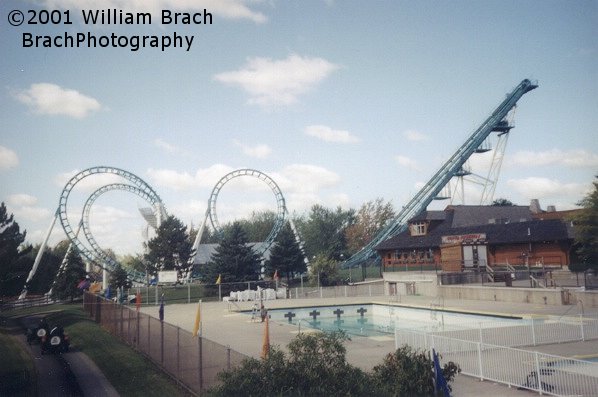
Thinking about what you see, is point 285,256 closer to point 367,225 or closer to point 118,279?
point 118,279

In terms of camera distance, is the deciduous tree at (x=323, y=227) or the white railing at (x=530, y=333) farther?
the deciduous tree at (x=323, y=227)

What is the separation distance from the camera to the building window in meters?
57.2

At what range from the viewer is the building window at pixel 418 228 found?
5719cm

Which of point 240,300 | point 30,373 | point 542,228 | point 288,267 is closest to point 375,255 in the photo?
point 288,267

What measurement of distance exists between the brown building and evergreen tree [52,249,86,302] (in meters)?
35.4

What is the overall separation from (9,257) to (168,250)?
89.4ft

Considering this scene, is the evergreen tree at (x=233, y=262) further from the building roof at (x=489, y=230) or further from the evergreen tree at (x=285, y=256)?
the building roof at (x=489, y=230)

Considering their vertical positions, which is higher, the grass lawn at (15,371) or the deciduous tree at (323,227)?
the deciduous tree at (323,227)

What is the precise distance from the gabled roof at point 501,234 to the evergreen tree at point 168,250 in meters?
24.9

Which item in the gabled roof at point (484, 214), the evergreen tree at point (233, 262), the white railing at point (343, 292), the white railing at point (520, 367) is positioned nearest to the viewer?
the white railing at point (520, 367)

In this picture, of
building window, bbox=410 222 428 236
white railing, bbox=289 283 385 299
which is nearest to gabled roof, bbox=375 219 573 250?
building window, bbox=410 222 428 236

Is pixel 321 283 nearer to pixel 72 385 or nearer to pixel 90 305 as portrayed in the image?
pixel 90 305

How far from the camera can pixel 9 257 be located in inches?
1160

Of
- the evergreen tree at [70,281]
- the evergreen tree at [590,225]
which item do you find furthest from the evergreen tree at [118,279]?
the evergreen tree at [590,225]
